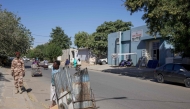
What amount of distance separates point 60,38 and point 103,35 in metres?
37.2

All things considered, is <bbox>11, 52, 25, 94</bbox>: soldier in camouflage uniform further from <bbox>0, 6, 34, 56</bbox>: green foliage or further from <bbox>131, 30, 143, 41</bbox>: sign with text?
<bbox>131, 30, 143, 41</bbox>: sign with text

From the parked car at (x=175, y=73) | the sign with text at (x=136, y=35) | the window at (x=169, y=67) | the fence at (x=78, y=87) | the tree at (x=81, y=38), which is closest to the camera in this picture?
the fence at (x=78, y=87)

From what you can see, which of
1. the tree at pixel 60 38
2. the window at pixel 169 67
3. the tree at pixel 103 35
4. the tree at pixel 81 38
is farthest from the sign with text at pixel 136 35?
the tree at pixel 60 38

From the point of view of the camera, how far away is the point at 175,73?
1491 cm

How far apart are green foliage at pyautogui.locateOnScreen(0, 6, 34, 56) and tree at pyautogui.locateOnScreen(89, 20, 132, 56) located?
1727cm

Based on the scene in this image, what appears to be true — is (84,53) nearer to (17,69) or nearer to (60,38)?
(60,38)

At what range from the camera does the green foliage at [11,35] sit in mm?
28759

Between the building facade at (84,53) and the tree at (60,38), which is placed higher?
the tree at (60,38)

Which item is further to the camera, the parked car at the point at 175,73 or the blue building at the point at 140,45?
the blue building at the point at 140,45

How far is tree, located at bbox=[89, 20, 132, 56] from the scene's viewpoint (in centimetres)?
4648

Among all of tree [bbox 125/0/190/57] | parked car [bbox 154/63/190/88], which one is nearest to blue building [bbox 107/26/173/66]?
tree [bbox 125/0/190/57]

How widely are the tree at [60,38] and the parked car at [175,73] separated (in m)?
66.7

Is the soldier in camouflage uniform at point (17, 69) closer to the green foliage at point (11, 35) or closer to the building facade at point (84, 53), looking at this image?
the green foliage at point (11, 35)

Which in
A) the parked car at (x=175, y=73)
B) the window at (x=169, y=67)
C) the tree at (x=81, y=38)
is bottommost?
the parked car at (x=175, y=73)
